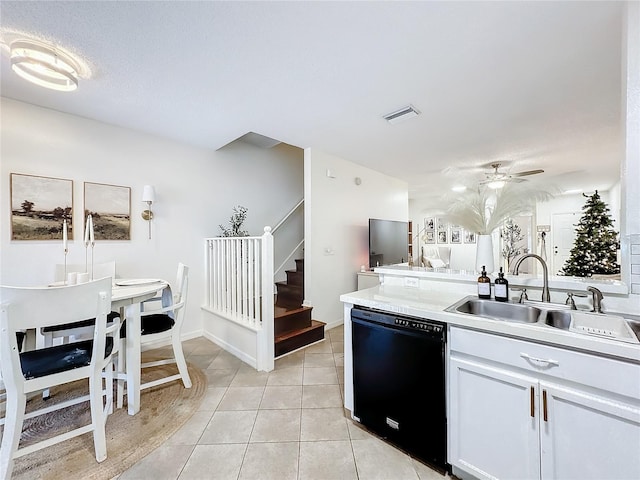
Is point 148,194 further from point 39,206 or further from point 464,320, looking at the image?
point 464,320

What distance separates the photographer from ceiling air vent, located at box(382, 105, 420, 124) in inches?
101

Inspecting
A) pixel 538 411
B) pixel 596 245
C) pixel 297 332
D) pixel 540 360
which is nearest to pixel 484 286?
pixel 540 360

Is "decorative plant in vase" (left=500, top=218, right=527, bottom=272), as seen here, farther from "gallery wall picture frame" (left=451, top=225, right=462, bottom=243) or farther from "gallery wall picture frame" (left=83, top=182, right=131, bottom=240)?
"gallery wall picture frame" (left=83, top=182, right=131, bottom=240)

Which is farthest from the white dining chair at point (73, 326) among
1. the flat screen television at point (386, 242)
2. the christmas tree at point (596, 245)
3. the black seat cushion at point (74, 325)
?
the christmas tree at point (596, 245)

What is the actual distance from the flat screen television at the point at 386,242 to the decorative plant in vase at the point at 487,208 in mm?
2364

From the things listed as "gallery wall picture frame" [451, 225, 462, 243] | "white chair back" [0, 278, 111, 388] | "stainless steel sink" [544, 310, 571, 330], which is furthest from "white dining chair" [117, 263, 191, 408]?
"gallery wall picture frame" [451, 225, 462, 243]

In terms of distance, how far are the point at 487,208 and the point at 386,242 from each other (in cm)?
276

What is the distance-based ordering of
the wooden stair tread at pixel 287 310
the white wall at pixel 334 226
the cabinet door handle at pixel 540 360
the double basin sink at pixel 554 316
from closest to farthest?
the cabinet door handle at pixel 540 360 → the double basin sink at pixel 554 316 → the wooden stair tread at pixel 287 310 → the white wall at pixel 334 226

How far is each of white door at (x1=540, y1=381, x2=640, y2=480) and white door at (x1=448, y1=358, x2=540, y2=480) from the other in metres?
0.05

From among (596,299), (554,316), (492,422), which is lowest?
(492,422)

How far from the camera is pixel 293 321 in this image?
3289 mm

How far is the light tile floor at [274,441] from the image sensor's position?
1467mm

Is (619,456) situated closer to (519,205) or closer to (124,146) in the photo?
(519,205)

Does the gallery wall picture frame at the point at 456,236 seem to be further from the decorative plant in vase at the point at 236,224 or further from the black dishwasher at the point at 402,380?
the black dishwasher at the point at 402,380
